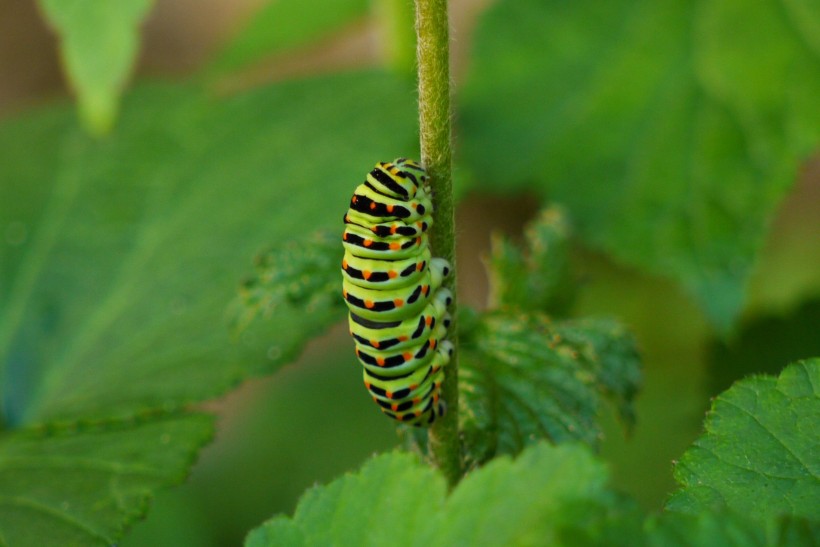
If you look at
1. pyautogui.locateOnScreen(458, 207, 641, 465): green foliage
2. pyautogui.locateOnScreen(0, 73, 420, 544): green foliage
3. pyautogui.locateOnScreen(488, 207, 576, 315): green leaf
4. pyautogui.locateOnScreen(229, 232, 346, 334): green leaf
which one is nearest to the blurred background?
pyautogui.locateOnScreen(488, 207, 576, 315): green leaf

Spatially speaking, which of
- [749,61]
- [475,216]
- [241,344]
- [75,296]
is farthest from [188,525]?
[749,61]

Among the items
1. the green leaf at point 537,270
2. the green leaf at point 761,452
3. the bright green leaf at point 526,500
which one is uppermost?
the green leaf at point 537,270

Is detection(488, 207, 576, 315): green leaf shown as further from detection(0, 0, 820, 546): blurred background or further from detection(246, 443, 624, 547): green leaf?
detection(246, 443, 624, 547): green leaf

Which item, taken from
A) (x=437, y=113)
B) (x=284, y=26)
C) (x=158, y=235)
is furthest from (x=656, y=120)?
(x=437, y=113)

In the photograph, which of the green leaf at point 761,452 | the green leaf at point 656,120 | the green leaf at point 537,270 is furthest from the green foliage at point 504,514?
the green leaf at point 656,120

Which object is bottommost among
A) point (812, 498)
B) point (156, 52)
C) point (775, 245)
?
point (812, 498)

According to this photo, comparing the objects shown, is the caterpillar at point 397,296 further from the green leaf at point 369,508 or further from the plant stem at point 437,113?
the green leaf at point 369,508

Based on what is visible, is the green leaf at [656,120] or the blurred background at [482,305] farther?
the blurred background at [482,305]

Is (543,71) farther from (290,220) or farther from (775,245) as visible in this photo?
(775,245)
